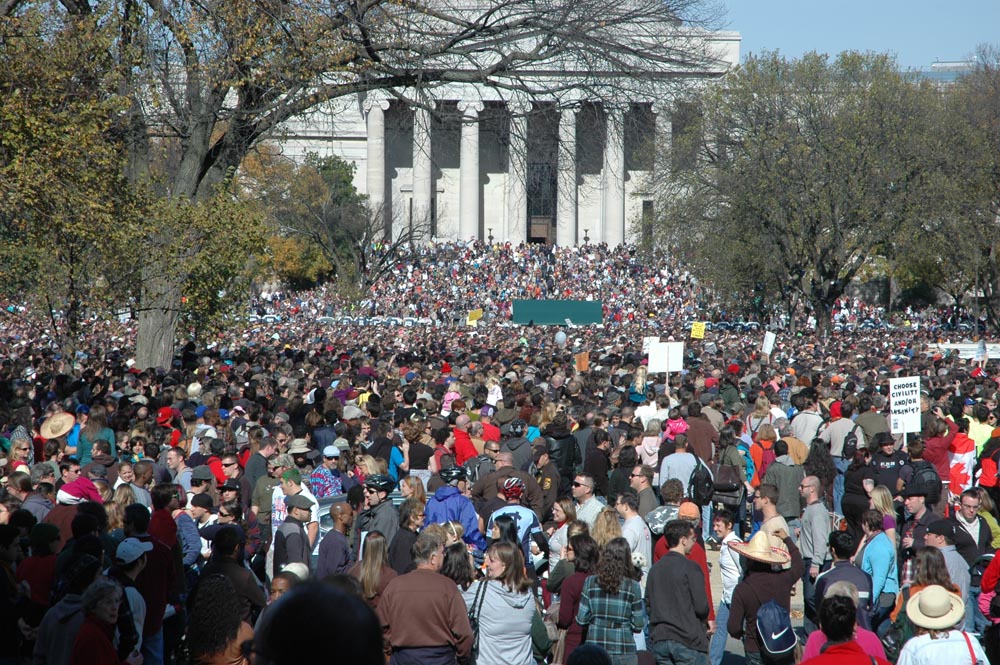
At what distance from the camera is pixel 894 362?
2558 centimetres

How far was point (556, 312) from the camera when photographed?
57562mm

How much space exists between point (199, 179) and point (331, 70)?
4.26 m

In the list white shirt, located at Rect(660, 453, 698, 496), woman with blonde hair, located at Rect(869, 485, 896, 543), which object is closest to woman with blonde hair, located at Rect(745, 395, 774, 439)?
white shirt, located at Rect(660, 453, 698, 496)

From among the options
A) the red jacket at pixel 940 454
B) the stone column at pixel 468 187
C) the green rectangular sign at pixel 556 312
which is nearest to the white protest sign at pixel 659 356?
the red jacket at pixel 940 454

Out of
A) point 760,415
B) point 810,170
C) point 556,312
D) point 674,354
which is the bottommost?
point 556,312

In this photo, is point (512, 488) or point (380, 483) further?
point (512, 488)

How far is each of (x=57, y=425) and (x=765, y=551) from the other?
854cm

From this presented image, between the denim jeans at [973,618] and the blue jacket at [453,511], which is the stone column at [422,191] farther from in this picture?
the denim jeans at [973,618]

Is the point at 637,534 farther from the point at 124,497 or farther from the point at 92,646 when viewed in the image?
the point at 92,646

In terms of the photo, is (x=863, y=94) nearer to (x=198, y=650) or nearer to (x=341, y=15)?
(x=341, y=15)

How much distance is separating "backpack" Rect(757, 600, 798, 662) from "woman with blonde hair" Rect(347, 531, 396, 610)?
2.26 meters

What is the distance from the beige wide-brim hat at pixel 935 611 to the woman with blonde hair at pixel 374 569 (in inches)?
121

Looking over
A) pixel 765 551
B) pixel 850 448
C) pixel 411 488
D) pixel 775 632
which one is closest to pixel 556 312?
pixel 850 448

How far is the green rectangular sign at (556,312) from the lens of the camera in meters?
57.5
